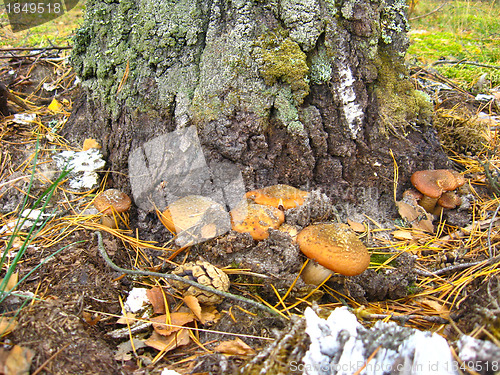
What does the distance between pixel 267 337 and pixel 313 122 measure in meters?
1.56

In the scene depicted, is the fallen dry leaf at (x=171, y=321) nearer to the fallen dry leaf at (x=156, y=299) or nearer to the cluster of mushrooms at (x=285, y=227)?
the fallen dry leaf at (x=156, y=299)

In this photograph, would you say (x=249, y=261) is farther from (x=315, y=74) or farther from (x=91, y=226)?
(x=315, y=74)

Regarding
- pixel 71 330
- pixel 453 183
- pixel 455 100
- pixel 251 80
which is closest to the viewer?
pixel 71 330

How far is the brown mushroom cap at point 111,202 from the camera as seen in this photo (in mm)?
2404

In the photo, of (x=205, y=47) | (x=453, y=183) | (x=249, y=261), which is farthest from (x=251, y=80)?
(x=453, y=183)

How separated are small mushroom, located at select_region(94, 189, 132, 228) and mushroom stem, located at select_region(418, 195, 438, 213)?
2397 millimetres

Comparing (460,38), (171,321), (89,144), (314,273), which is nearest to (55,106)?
(89,144)

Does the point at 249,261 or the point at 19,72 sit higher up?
the point at 19,72

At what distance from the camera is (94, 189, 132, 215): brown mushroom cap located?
2.40 metres

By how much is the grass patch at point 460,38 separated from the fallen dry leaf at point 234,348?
4408mm

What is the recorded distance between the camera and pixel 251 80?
7.76ft

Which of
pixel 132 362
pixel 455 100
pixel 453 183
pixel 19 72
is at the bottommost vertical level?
pixel 132 362

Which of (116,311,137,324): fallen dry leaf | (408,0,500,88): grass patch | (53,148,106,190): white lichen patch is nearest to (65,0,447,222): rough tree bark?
(53,148,106,190): white lichen patch

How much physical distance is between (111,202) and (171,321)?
3.40 ft
